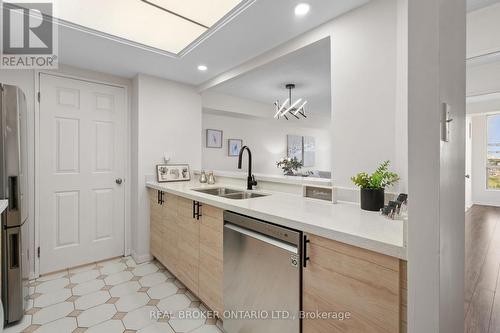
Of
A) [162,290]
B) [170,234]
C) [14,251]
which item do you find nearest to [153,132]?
[170,234]

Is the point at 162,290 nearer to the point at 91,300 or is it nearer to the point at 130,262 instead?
the point at 91,300

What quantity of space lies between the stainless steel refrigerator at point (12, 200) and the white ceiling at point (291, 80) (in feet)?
6.39

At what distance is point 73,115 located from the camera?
8.57 ft

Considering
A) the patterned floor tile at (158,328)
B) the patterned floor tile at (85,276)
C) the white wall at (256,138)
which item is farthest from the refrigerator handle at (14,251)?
the white wall at (256,138)

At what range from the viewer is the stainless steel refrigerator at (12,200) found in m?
1.68

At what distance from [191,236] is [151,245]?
3.70 feet

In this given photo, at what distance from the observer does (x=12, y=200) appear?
5.72 ft

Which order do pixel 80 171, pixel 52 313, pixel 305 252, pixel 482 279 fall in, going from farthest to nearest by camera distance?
1. pixel 80 171
2. pixel 482 279
3. pixel 52 313
4. pixel 305 252

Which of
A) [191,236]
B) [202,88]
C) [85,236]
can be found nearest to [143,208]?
[85,236]

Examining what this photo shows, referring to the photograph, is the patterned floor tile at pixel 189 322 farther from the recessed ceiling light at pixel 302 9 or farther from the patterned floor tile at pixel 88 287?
the recessed ceiling light at pixel 302 9

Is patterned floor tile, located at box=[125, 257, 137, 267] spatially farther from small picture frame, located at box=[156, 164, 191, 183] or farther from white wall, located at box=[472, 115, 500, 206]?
white wall, located at box=[472, 115, 500, 206]

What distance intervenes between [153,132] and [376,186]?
8.24 feet

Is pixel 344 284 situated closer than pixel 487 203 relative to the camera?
Yes

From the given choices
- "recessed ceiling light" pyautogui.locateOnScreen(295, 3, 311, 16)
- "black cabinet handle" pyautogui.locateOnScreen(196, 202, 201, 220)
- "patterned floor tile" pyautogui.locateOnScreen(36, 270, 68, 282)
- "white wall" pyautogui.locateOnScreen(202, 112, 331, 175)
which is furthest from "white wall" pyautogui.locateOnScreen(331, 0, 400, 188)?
"white wall" pyautogui.locateOnScreen(202, 112, 331, 175)
